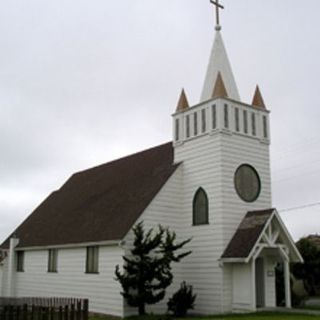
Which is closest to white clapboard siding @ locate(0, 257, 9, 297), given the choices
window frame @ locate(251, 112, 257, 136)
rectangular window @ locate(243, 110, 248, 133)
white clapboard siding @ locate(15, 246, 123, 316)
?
white clapboard siding @ locate(15, 246, 123, 316)

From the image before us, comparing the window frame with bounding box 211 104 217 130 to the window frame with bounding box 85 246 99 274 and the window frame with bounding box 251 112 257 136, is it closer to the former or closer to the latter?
the window frame with bounding box 251 112 257 136

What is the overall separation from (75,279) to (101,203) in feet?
15.0

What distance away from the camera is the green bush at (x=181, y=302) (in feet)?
81.1

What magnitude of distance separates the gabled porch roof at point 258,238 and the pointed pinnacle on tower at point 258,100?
587 centimetres

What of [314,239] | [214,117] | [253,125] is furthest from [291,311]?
[314,239]

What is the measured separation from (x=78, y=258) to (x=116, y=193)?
4283 millimetres

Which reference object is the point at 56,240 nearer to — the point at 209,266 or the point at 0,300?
the point at 0,300

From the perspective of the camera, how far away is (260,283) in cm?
2580

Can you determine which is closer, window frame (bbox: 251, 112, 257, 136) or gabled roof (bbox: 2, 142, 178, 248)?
gabled roof (bbox: 2, 142, 178, 248)

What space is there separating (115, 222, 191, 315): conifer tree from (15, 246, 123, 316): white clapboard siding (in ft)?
4.66

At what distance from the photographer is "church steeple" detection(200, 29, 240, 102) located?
2834cm

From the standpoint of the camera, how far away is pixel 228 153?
2594cm

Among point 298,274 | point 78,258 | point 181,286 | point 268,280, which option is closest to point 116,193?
point 78,258

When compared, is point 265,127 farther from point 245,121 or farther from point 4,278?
point 4,278
